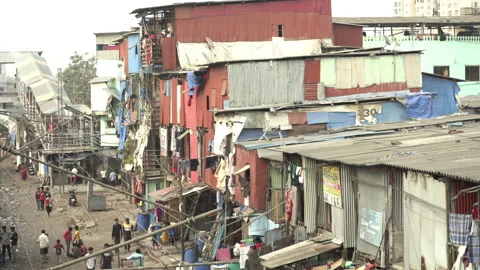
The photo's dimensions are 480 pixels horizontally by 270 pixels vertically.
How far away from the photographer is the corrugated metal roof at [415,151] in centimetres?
1405

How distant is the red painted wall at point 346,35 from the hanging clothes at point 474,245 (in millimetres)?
25059

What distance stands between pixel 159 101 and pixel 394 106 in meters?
13.2

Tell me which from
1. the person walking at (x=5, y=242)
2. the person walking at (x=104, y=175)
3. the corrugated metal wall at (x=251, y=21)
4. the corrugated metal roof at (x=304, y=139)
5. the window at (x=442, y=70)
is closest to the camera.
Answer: the corrugated metal roof at (x=304, y=139)

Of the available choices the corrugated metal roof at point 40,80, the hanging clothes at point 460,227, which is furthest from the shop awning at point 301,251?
the corrugated metal roof at point 40,80

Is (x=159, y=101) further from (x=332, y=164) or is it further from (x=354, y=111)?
→ (x=332, y=164)

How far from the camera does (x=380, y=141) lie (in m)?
20.0

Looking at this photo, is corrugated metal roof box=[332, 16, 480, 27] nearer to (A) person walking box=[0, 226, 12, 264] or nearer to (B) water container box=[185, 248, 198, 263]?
(B) water container box=[185, 248, 198, 263]

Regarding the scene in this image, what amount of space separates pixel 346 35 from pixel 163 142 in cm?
925

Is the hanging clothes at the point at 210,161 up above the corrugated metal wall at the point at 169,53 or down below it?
below

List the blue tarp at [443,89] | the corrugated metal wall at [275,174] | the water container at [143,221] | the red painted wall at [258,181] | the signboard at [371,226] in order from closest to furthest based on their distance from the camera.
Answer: the signboard at [371,226], the corrugated metal wall at [275,174], the red painted wall at [258,181], the blue tarp at [443,89], the water container at [143,221]

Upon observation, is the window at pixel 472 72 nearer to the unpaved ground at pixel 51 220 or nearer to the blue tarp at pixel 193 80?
the unpaved ground at pixel 51 220

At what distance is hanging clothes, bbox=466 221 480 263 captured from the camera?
13070mm

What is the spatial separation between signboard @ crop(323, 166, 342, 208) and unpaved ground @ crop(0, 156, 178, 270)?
1000 centimetres

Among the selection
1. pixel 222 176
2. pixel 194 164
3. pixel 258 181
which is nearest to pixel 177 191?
pixel 194 164
